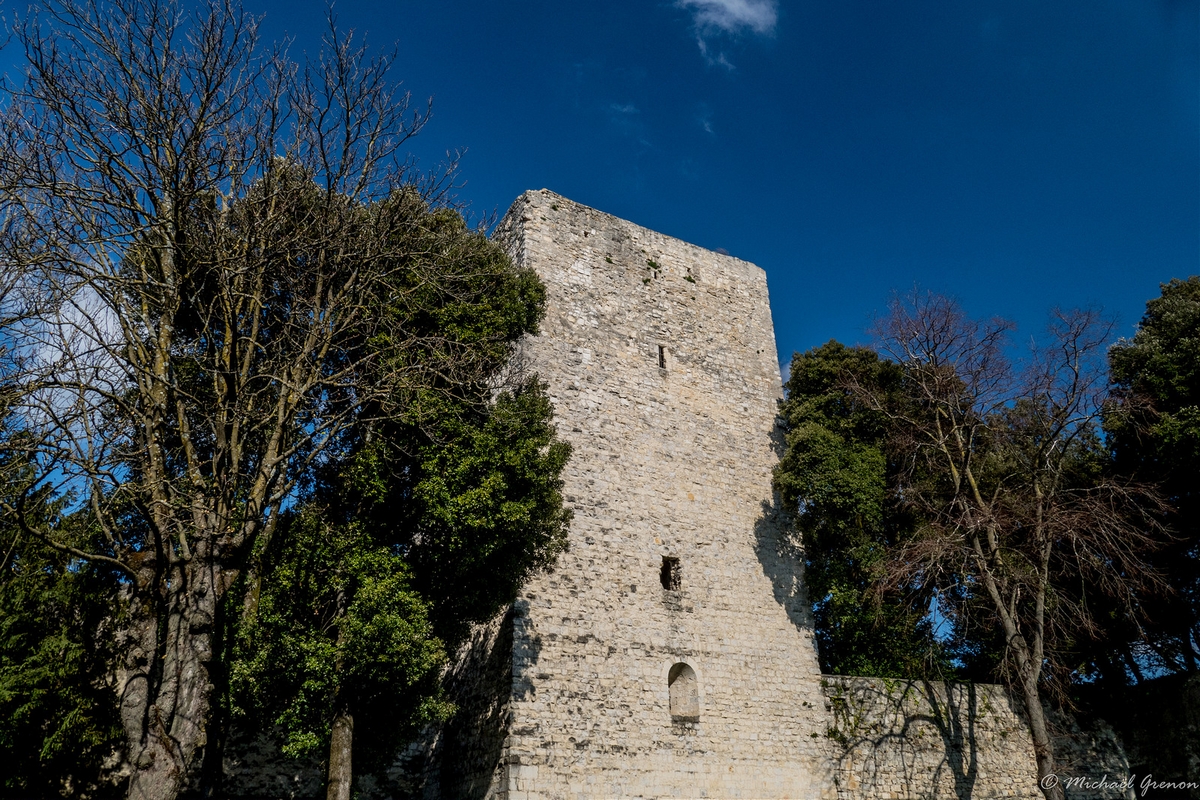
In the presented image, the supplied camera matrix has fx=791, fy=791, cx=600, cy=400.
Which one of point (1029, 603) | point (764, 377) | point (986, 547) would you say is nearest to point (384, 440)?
point (764, 377)

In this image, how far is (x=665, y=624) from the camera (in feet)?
44.3

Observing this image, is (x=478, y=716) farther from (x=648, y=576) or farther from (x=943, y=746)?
(x=943, y=746)

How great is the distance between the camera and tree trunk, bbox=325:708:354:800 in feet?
31.9

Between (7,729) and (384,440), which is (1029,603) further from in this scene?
(7,729)

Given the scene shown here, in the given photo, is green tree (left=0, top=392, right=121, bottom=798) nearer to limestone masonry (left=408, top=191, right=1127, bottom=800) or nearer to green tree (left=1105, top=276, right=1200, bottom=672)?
limestone masonry (left=408, top=191, right=1127, bottom=800)

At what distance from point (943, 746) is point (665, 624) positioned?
6.01 metres

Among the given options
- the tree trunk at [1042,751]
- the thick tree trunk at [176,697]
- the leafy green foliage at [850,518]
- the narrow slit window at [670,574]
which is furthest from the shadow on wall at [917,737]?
the thick tree trunk at [176,697]

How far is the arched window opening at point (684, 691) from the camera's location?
43.4ft

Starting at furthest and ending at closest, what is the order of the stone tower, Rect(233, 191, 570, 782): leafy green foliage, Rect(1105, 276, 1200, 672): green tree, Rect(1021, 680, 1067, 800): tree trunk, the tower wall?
1. Rect(1105, 276, 1200, 672): green tree
2. Rect(1021, 680, 1067, 800): tree trunk
3. the tower wall
4. the stone tower
5. Rect(233, 191, 570, 782): leafy green foliage

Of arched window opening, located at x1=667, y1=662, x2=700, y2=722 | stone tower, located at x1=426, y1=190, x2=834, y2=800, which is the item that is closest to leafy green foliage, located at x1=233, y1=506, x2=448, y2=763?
stone tower, located at x1=426, y1=190, x2=834, y2=800

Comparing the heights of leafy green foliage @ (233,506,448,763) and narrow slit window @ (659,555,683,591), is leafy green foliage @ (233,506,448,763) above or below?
below

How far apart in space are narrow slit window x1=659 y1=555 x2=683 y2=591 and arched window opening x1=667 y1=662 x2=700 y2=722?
53.0 inches

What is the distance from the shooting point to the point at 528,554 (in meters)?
11.4

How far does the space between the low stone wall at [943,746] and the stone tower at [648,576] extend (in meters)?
0.60
